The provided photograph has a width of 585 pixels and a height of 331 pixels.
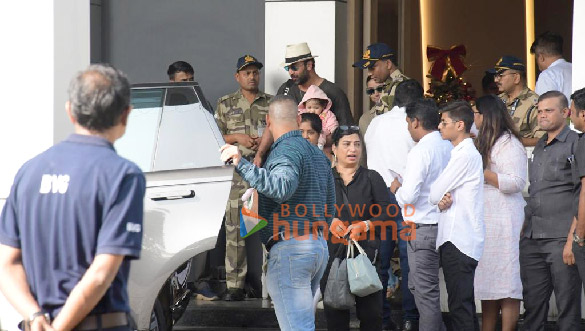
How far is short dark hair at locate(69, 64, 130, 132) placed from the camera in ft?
12.5

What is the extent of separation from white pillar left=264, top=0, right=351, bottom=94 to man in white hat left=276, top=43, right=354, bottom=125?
623 millimetres

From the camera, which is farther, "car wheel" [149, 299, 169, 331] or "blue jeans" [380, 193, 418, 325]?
"blue jeans" [380, 193, 418, 325]

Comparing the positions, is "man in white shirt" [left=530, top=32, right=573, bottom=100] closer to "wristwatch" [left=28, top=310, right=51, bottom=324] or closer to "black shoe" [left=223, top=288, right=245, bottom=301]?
"black shoe" [left=223, top=288, right=245, bottom=301]

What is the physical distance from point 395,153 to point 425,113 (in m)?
0.96

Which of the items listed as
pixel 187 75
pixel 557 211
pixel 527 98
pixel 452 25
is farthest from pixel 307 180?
pixel 452 25

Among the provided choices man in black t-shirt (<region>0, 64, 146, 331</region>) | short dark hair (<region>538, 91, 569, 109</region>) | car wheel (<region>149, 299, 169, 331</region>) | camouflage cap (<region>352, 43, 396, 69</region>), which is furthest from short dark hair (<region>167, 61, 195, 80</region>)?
man in black t-shirt (<region>0, 64, 146, 331</region>)

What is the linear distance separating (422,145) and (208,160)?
1.58m

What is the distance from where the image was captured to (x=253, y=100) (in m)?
10.3

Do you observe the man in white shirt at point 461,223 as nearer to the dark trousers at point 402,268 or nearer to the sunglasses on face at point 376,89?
the dark trousers at point 402,268

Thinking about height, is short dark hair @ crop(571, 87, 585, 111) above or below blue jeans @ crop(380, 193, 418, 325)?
above

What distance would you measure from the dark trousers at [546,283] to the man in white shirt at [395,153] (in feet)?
3.46

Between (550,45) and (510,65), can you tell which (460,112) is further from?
(550,45)

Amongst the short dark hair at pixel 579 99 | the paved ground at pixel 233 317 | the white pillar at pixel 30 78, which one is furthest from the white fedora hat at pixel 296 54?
the white pillar at pixel 30 78

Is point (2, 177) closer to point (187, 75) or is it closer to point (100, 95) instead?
point (100, 95)
